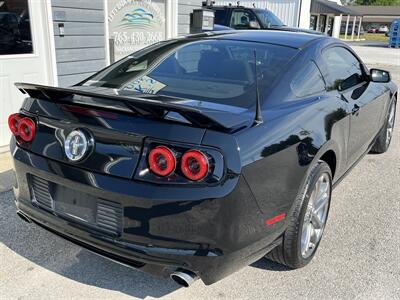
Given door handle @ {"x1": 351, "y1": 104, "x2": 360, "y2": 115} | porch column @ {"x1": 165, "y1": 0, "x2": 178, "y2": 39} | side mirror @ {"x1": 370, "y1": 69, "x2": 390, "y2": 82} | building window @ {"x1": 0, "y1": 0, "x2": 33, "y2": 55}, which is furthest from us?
porch column @ {"x1": 165, "y1": 0, "x2": 178, "y2": 39}

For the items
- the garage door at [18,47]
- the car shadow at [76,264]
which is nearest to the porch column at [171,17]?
the garage door at [18,47]

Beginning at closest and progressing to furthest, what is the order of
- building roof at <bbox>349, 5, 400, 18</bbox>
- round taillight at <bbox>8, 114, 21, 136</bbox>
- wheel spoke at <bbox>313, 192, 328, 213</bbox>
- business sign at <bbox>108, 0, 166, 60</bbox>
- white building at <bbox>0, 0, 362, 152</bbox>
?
round taillight at <bbox>8, 114, 21, 136</bbox>
wheel spoke at <bbox>313, 192, 328, 213</bbox>
white building at <bbox>0, 0, 362, 152</bbox>
business sign at <bbox>108, 0, 166, 60</bbox>
building roof at <bbox>349, 5, 400, 18</bbox>

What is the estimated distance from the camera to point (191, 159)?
6.65 feet

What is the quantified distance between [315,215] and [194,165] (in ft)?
4.43

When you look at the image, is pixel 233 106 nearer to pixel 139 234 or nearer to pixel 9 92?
pixel 139 234

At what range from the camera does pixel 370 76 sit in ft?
13.6

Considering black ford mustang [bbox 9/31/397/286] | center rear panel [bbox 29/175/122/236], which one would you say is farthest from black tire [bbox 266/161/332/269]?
center rear panel [bbox 29/175/122/236]

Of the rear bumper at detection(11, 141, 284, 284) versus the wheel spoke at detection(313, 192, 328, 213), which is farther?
the wheel spoke at detection(313, 192, 328, 213)

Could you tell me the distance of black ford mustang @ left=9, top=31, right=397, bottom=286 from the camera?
6.73ft

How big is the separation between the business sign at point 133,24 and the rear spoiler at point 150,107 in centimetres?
465

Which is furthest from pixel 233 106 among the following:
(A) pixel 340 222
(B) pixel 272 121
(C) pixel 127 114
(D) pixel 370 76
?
(D) pixel 370 76

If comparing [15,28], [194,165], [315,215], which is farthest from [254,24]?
[194,165]

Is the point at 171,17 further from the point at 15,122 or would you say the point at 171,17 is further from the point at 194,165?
the point at 194,165

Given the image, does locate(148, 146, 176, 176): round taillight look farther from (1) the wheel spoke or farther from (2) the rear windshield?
(1) the wheel spoke
